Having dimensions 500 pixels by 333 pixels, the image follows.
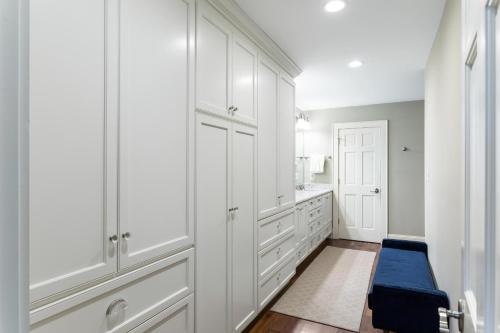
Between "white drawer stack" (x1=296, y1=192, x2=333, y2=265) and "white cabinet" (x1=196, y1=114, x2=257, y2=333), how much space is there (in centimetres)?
137

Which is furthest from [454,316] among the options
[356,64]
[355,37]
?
[356,64]

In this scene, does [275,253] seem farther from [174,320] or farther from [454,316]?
[454,316]

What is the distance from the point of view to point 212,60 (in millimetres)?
1895

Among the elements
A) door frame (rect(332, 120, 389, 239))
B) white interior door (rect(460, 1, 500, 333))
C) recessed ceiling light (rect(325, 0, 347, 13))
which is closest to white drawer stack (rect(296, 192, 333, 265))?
door frame (rect(332, 120, 389, 239))

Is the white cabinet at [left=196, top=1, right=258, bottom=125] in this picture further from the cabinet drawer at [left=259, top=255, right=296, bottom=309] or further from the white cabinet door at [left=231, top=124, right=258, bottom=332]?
the cabinet drawer at [left=259, top=255, right=296, bottom=309]

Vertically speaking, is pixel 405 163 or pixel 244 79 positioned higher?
pixel 244 79

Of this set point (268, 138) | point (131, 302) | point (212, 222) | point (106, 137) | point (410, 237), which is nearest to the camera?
point (106, 137)

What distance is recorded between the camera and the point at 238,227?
219 centimetres

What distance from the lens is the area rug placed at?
2.67m

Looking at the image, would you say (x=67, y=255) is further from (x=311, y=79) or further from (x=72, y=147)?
(x=311, y=79)

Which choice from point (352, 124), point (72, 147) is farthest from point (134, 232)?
point (352, 124)

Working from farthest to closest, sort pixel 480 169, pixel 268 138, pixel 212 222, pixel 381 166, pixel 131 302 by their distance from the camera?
pixel 381 166 < pixel 268 138 < pixel 212 222 < pixel 131 302 < pixel 480 169

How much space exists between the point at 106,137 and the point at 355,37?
2.26 metres

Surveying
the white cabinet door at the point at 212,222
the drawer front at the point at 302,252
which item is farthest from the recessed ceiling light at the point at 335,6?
the drawer front at the point at 302,252
